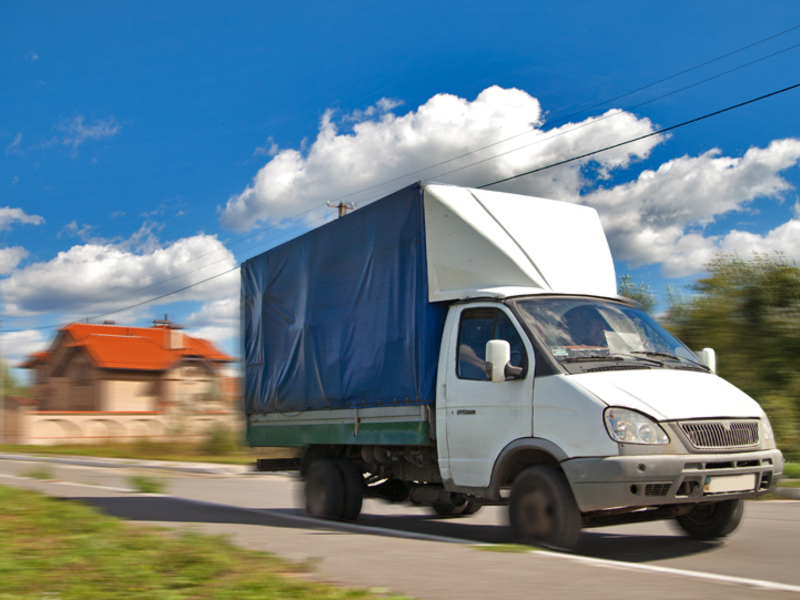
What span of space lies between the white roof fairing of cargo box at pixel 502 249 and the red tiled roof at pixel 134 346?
150 feet

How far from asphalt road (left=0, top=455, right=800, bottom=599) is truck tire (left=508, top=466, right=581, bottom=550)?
33cm

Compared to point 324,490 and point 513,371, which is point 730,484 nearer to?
point 513,371

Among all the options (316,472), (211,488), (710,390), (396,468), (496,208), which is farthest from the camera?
(211,488)

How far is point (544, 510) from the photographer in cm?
606

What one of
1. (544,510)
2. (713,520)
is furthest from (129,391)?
(544,510)

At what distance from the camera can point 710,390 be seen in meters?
6.24

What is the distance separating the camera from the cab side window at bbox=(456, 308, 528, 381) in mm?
6778

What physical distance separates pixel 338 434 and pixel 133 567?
3.80m

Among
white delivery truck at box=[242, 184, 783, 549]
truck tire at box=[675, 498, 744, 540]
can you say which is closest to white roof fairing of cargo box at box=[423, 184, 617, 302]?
white delivery truck at box=[242, 184, 783, 549]

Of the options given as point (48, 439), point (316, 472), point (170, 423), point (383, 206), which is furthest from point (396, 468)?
point (48, 439)

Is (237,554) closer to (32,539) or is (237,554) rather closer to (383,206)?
(32,539)

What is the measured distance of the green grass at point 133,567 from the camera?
4453mm

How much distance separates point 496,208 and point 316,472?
368 cm

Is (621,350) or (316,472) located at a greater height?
(621,350)
